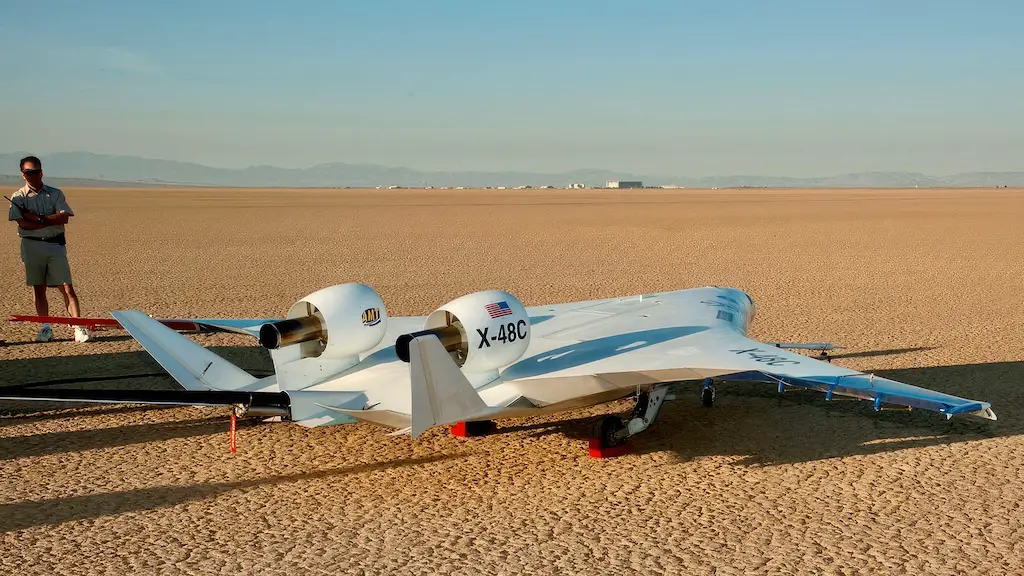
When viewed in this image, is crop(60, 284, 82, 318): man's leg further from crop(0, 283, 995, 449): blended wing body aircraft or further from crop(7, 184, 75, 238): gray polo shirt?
crop(0, 283, 995, 449): blended wing body aircraft

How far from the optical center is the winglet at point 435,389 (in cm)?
670

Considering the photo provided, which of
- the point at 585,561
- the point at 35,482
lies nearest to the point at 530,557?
the point at 585,561

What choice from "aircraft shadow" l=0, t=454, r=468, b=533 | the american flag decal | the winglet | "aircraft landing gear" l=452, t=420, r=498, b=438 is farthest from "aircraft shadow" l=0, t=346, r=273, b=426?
the winglet

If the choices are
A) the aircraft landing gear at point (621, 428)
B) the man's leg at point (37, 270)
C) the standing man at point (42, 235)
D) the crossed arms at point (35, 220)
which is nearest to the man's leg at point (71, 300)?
the standing man at point (42, 235)

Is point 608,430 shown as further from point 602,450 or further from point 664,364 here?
point 664,364

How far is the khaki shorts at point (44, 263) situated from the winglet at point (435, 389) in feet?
29.4

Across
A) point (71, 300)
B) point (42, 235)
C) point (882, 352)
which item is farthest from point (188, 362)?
point (882, 352)

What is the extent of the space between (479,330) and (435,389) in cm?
113

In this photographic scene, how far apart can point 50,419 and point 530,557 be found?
6124 millimetres

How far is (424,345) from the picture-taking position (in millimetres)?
6766

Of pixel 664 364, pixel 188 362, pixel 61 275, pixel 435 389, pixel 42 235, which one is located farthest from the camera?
pixel 61 275

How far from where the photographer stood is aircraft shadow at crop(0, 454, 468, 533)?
273 inches

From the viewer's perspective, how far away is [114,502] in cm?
731

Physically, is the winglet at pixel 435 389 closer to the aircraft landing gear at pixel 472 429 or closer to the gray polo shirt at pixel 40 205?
the aircraft landing gear at pixel 472 429
